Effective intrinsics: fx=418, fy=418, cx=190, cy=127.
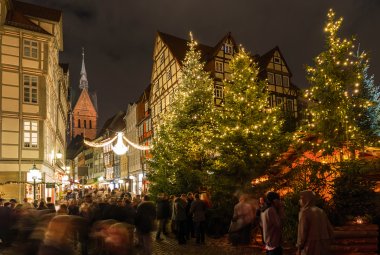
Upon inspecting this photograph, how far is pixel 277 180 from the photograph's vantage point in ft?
54.7

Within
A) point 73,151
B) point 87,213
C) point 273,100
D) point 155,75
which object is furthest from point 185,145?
point 73,151

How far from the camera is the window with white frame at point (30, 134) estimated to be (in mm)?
29797

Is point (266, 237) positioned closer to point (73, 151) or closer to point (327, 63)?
point (327, 63)

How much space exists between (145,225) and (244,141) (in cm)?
905

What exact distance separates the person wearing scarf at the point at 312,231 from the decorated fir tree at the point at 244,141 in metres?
10.7

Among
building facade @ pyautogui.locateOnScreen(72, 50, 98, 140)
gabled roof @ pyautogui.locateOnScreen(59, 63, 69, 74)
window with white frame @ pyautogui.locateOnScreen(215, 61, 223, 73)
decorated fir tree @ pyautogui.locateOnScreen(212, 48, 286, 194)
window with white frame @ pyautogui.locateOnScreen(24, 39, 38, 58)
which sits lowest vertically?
decorated fir tree @ pyautogui.locateOnScreen(212, 48, 286, 194)

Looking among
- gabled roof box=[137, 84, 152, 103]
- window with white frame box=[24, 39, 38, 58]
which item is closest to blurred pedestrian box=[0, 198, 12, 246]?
window with white frame box=[24, 39, 38, 58]

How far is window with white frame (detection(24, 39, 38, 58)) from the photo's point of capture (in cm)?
3022

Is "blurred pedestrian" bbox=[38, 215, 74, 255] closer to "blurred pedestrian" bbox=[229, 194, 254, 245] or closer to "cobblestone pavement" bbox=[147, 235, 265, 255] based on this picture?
"blurred pedestrian" bbox=[229, 194, 254, 245]

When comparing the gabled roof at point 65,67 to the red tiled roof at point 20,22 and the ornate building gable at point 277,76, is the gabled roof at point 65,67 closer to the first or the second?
the red tiled roof at point 20,22

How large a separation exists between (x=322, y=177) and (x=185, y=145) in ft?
36.9

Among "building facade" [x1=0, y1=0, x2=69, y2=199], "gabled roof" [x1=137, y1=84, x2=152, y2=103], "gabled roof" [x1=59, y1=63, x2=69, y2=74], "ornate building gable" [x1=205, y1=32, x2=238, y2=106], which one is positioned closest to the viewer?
"building facade" [x1=0, y1=0, x2=69, y2=199]

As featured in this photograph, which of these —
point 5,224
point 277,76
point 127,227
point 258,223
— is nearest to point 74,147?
point 277,76

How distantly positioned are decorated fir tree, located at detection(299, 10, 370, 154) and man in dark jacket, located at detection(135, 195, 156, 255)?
10.9 meters
